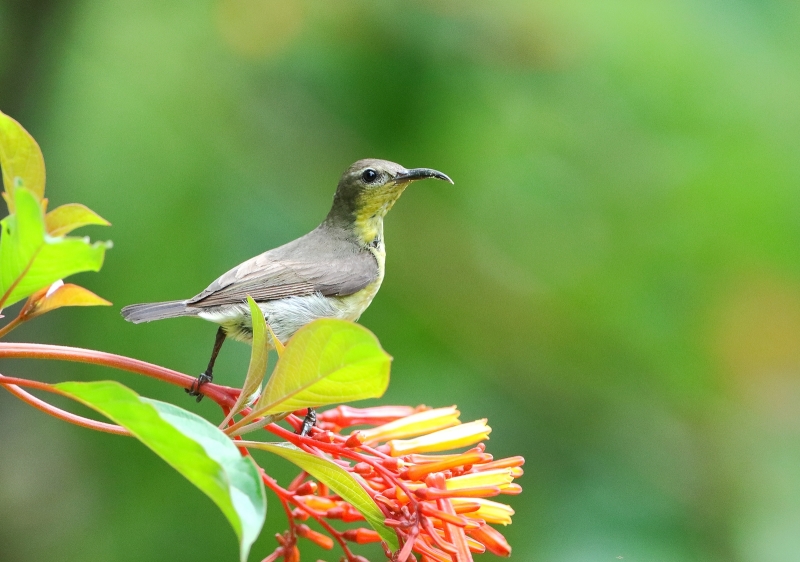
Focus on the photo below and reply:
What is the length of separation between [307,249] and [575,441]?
5.63 ft

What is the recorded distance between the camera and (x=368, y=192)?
441cm

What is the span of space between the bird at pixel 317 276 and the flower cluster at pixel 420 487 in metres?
0.76

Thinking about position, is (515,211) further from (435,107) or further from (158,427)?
(158,427)

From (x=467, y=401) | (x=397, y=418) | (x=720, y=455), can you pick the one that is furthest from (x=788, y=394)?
(x=397, y=418)

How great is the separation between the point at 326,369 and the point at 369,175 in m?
2.86

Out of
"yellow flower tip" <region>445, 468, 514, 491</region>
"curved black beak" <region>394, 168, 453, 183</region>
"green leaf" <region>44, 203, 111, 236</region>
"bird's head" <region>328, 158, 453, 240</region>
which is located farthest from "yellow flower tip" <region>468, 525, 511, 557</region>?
"bird's head" <region>328, 158, 453, 240</region>

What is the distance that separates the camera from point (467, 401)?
462 centimetres

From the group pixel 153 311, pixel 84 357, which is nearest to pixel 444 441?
pixel 84 357

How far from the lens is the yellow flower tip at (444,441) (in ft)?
6.84

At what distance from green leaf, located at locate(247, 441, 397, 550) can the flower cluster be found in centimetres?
3

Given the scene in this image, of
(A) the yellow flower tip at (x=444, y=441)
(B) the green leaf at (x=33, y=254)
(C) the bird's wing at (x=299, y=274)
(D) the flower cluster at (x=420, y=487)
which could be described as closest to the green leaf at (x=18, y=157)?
(B) the green leaf at (x=33, y=254)

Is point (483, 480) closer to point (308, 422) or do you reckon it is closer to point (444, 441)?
point (444, 441)

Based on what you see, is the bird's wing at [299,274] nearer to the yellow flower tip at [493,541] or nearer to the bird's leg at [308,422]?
the bird's leg at [308,422]

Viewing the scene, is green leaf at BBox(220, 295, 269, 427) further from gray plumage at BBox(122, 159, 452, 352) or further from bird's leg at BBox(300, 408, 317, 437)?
gray plumage at BBox(122, 159, 452, 352)
